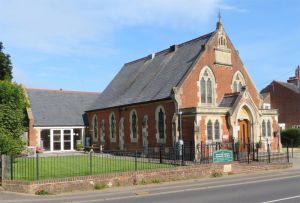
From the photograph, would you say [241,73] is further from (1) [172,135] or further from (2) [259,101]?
(1) [172,135]

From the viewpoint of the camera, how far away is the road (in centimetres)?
1354

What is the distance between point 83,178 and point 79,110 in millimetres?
26764

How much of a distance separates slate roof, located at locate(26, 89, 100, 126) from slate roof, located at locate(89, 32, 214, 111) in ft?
A: 8.04

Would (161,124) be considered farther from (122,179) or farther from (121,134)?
(122,179)

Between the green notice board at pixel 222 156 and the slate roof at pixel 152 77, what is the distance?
24.8ft

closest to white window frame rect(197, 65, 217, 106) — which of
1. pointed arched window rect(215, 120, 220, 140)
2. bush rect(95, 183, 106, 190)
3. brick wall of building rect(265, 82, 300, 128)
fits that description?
pointed arched window rect(215, 120, 220, 140)

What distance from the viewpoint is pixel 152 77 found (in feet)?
114

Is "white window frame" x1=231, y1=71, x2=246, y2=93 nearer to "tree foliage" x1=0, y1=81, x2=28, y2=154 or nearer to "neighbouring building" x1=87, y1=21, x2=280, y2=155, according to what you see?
"neighbouring building" x1=87, y1=21, x2=280, y2=155

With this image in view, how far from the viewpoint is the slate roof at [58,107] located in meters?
40.0

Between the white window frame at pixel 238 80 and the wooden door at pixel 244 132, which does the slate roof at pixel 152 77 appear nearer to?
the white window frame at pixel 238 80

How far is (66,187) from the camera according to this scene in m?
17.0

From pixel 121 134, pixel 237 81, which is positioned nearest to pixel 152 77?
pixel 121 134

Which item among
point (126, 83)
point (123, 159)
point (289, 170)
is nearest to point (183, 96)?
point (123, 159)

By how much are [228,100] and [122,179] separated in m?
14.7
